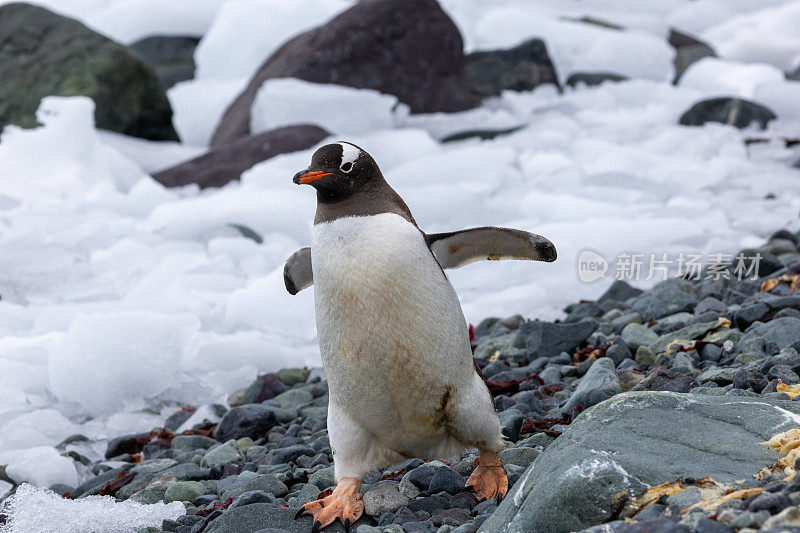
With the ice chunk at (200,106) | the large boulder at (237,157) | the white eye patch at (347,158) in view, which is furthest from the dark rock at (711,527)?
the ice chunk at (200,106)

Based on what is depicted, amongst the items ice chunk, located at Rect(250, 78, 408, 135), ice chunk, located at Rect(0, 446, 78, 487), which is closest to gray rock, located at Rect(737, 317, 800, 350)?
ice chunk, located at Rect(0, 446, 78, 487)

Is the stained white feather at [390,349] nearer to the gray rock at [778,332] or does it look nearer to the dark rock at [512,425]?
the dark rock at [512,425]

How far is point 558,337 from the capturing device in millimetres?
4359

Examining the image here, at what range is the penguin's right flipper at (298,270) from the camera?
3.28m

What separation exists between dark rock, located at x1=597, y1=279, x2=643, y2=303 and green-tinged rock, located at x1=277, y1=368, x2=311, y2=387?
1.94 metres

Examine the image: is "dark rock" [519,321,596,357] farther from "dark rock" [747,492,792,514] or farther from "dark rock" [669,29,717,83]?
"dark rock" [669,29,717,83]

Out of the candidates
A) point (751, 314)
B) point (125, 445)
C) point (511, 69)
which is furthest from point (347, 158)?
point (511, 69)

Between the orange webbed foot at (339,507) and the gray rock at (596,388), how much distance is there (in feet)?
3.05

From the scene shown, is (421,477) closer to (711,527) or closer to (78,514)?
(78,514)

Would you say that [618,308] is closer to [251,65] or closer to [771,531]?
[771,531]

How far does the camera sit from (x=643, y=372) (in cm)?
365

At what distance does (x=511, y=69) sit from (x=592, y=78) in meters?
1.39

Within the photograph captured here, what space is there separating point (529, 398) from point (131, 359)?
2490 mm

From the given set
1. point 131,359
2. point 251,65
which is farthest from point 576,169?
point 251,65
